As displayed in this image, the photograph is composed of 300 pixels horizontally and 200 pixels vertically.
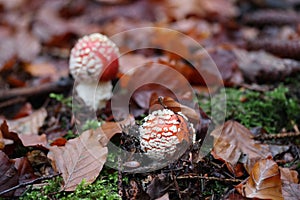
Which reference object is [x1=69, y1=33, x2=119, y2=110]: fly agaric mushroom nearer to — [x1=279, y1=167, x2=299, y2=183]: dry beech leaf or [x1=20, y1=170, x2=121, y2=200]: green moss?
[x1=20, y1=170, x2=121, y2=200]: green moss

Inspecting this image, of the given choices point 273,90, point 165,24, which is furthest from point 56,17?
point 273,90

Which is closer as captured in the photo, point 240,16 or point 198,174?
point 198,174

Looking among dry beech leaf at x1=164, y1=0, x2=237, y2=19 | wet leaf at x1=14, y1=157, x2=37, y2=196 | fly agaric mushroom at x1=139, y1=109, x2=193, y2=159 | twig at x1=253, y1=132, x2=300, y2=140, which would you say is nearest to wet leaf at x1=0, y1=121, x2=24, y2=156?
wet leaf at x1=14, y1=157, x2=37, y2=196

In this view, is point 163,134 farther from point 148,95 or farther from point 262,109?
point 262,109

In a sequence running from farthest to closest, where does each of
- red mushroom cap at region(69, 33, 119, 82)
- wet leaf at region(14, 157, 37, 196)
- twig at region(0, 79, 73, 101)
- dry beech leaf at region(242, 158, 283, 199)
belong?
twig at region(0, 79, 73, 101), red mushroom cap at region(69, 33, 119, 82), wet leaf at region(14, 157, 37, 196), dry beech leaf at region(242, 158, 283, 199)

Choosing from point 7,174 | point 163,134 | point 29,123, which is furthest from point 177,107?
point 29,123

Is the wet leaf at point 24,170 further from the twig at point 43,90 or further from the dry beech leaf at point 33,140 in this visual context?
the twig at point 43,90

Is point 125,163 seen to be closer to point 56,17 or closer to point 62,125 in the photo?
point 62,125
